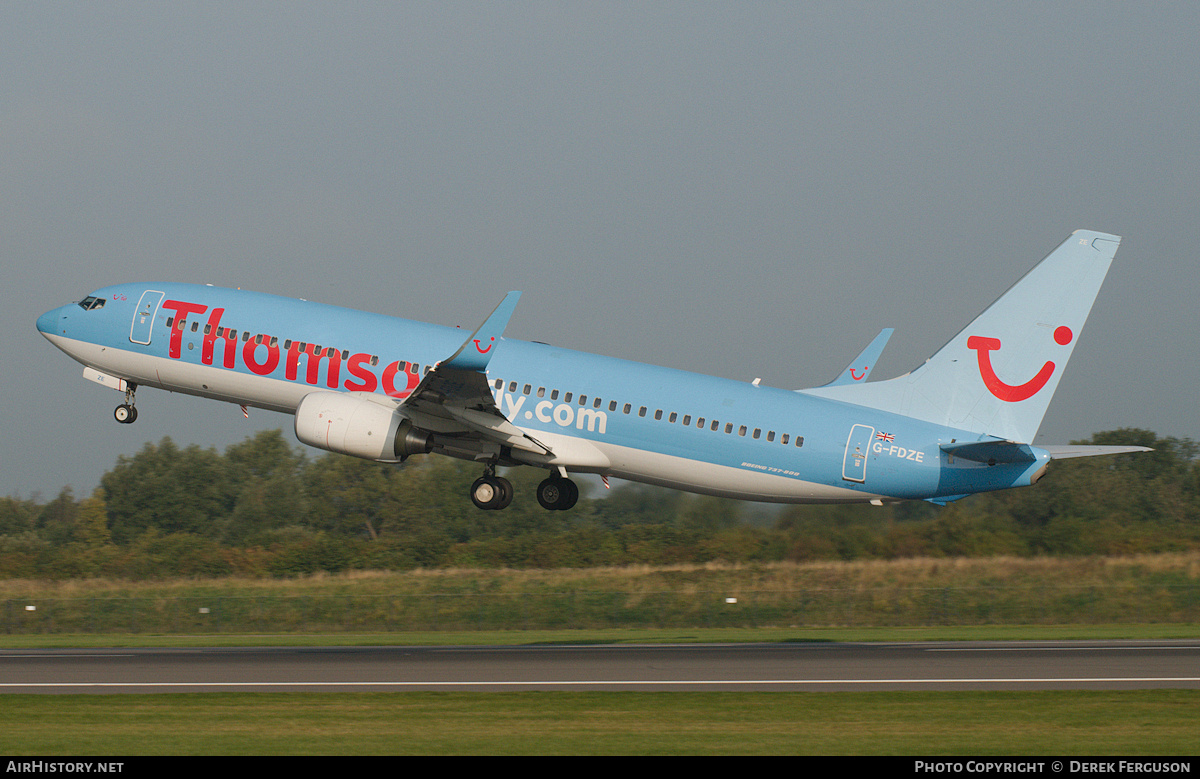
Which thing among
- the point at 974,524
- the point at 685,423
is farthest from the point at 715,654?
the point at 974,524

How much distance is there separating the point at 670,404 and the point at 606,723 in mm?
16103

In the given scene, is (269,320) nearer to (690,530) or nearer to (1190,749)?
(690,530)

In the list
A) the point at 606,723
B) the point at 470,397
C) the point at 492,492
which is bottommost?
the point at 606,723

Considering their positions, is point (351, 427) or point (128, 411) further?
point (128, 411)

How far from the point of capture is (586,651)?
38.9m

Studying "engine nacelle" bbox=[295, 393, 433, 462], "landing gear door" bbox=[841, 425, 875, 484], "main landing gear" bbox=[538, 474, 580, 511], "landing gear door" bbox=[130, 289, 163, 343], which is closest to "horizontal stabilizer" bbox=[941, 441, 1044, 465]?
"landing gear door" bbox=[841, 425, 875, 484]

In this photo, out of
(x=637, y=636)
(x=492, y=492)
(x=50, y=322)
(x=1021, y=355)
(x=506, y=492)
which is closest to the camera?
(x=1021, y=355)

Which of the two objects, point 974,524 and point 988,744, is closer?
point 988,744

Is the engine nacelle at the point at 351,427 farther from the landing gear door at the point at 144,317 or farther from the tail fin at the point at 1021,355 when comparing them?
the tail fin at the point at 1021,355

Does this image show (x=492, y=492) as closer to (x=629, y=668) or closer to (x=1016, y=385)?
(x=629, y=668)

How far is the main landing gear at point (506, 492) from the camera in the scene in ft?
131

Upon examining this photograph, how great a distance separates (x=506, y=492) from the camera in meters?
40.2

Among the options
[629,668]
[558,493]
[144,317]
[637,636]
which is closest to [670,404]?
[558,493]
